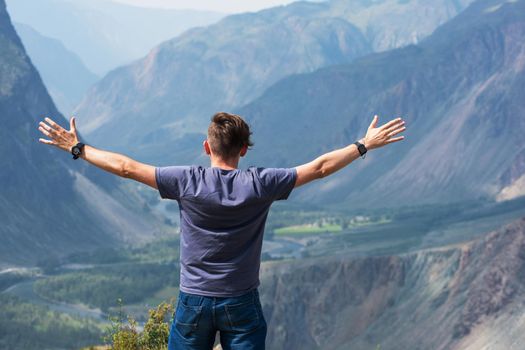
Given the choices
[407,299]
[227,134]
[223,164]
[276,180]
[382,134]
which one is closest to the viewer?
[227,134]

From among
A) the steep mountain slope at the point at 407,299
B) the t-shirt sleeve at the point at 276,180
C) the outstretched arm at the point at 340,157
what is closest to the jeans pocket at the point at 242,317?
Answer: the t-shirt sleeve at the point at 276,180

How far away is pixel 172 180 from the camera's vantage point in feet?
41.5

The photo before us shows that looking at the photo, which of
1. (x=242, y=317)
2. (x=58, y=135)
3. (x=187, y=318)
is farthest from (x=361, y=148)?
(x=58, y=135)

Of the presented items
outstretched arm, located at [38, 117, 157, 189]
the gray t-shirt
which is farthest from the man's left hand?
the gray t-shirt

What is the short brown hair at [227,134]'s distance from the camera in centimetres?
1255

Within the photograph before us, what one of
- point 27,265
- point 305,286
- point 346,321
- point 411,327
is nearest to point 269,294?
point 305,286

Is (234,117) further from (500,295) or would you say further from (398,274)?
(398,274)

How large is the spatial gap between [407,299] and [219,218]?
85.6 m

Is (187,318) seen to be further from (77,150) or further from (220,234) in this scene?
(77,150)

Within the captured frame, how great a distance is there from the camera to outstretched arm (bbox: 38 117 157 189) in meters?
12.7

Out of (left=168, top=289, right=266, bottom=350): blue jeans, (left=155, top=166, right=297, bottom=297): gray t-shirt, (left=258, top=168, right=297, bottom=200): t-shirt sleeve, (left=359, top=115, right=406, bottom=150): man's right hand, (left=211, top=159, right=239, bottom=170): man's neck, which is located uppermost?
(left=359, top=115, right=406, bottom=150): man's right hand

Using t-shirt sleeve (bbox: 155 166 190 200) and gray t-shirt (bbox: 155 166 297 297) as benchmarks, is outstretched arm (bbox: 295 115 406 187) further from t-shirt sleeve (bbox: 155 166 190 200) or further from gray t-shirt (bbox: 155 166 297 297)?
t-shirt sleeve (bbox: 155 166 190 200)

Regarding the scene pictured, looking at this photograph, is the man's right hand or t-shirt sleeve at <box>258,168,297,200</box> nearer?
t-shirt sleeve at <box>258,168,297,200</box>

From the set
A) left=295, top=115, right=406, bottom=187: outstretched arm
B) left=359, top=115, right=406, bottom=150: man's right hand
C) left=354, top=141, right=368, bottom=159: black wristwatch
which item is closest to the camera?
left=295, top=115, right=406, bottom=187: outstretched arm
